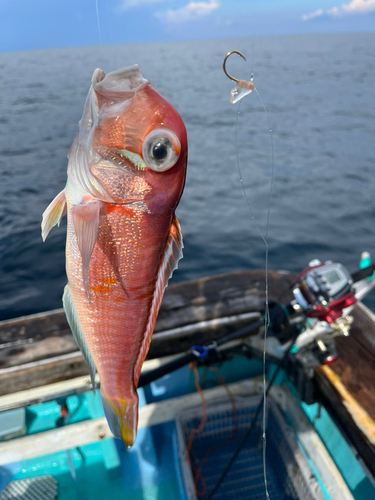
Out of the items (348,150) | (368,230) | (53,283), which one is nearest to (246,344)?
(53,283)

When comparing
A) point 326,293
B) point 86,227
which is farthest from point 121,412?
point 326,293

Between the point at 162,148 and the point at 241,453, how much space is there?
271 centimetres

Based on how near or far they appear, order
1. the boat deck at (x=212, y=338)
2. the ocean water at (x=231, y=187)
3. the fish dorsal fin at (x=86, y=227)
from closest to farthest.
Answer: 1. the fish dorsal fin at (x=86, y=227)
2. the boat deck at (x=212, y=338)
3. the ocean water at (x=231, y=187)

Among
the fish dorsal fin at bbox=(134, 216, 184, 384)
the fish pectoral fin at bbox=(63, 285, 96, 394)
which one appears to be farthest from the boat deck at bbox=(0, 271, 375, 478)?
the fish dorsal fin at bbox=(134, 216, 184, 384)

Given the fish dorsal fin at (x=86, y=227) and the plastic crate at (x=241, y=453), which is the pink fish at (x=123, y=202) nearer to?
the fish dorsal fin at (x=86, y=227)

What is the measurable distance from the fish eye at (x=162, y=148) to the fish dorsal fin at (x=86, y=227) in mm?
229

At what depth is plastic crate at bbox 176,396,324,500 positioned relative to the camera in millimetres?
2504

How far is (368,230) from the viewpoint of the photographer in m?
7.11

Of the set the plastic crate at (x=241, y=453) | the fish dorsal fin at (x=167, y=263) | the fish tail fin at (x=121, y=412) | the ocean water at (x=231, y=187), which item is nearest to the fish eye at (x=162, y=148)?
the fish dorsal fin at (x=167, y=263)

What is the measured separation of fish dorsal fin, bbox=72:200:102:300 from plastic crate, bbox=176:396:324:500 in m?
A: 1.98

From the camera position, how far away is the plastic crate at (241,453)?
2504 mm

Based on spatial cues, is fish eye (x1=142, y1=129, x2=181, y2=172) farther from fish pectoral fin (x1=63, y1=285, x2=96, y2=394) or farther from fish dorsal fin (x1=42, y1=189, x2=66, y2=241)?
fish pectoral fin (x1=63, y1=285, x2=96, y2=394)

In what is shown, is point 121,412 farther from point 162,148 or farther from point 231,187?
point 231,187

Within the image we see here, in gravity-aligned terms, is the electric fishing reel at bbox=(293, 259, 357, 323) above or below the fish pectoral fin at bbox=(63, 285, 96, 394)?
below
